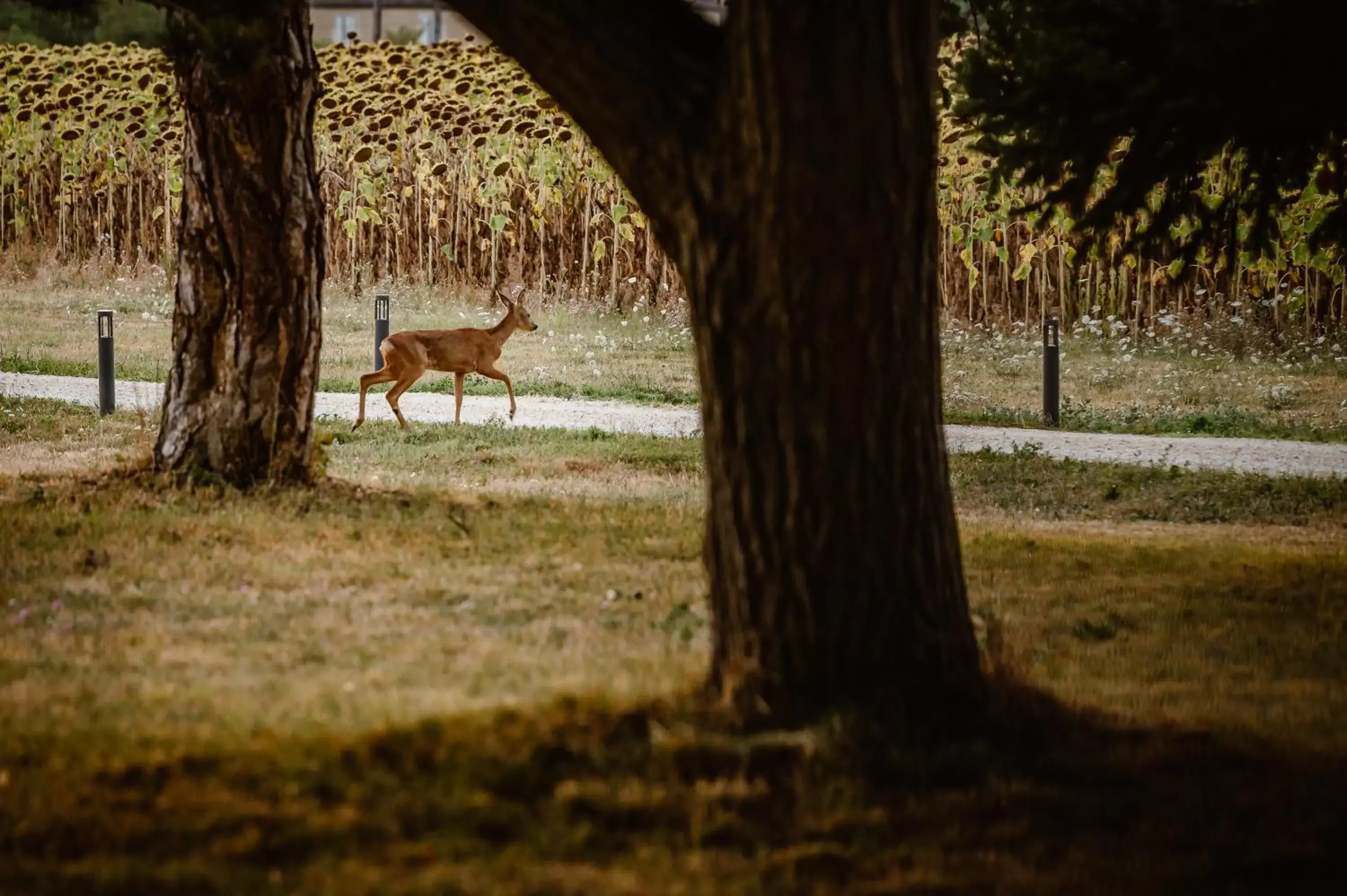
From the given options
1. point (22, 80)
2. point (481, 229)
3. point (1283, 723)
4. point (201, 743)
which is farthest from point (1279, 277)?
point (22, 80)

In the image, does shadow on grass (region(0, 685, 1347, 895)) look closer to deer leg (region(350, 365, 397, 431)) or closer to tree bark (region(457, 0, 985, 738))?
tree bark (region(457, 0, 985, 738))

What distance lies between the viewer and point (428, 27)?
197ft

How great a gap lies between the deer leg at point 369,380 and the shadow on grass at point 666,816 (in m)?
9.08

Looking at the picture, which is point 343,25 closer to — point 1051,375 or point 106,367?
point 106,367

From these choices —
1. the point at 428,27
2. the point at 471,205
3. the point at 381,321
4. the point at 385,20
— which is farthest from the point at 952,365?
the point at 385,20

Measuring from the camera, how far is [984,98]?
1049cm

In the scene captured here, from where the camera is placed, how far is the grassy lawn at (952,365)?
56.2 ft

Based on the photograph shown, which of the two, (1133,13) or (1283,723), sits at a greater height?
(1133,13)

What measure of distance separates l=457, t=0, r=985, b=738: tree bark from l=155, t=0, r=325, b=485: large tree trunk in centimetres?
473

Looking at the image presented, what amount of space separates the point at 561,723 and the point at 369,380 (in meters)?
9.31

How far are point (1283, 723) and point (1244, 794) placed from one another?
897 millimetres

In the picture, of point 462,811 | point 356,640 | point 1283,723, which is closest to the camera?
point 462,811

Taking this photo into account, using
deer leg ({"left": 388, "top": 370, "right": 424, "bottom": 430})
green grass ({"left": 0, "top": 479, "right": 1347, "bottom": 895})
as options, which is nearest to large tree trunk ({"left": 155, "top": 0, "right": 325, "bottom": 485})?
green grass ({"left": 0, "top": 479, "right": 1347, "bottom": 895})

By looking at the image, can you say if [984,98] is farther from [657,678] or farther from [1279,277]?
[1279,277]
